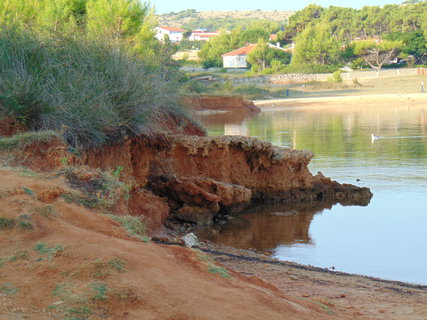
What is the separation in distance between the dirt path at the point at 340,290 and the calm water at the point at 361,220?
152 centimetres

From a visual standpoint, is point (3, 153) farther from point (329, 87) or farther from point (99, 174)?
point (329, 87)

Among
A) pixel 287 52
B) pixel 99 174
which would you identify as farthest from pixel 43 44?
pixel 287 52

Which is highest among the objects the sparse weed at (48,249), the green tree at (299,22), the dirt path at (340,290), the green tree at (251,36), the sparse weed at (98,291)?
the green tree at (299,22)

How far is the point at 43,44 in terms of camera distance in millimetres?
13719

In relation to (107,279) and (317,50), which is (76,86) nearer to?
(107,279)

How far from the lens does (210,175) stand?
16734 mm

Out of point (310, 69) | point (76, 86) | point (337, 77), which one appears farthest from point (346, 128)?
point (310, 69)

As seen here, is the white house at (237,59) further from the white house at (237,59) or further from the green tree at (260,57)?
the green tree at (260,57)

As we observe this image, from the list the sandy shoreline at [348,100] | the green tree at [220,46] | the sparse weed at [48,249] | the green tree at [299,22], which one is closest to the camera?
the sparse weed at [48,249]

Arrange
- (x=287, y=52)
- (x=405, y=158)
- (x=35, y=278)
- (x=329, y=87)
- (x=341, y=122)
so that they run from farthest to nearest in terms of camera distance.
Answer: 1. (x=287, y=52)
2. (x=329, y=87)
3. (x=341, y=122)
4. (x=405, y=158)
5. (x=35, y=278)

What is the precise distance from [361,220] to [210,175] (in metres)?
3.94

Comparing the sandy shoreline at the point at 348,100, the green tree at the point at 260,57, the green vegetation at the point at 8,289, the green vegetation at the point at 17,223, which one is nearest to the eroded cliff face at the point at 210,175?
the green vegetation at the point at 17,223

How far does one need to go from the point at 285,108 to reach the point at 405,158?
31.2 metres

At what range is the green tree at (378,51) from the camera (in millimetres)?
82688
